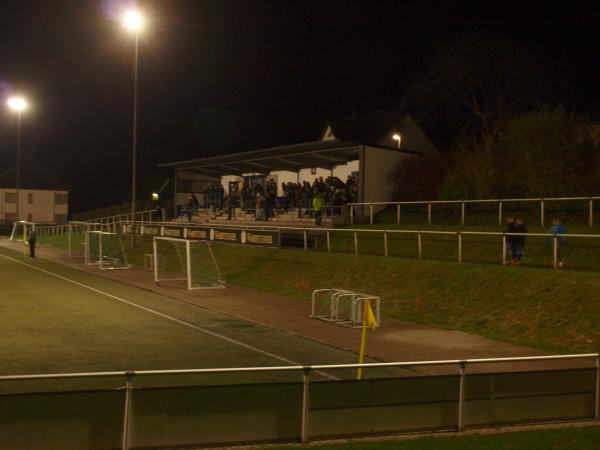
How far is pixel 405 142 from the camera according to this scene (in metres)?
47.9

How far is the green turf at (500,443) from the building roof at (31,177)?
8755 centimetres

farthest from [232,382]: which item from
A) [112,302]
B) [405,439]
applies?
[112,302]

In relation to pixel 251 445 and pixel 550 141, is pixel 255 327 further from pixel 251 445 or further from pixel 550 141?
pixel 550 141

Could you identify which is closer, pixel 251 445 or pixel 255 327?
pixel 251 445

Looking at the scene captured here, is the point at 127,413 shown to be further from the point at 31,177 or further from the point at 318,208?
the point at 31,177

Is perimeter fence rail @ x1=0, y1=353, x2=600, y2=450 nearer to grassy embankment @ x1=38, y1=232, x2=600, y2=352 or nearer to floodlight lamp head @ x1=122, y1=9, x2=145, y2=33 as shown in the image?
grassy embankment @ x1=38, y1=232, x2=600, y2=352

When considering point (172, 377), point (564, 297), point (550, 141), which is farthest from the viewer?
point (550, 141)

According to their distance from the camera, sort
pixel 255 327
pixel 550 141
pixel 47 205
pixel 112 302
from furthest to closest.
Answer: pixel 47 205 < pixel 550 141 < pixel 112 302 < pixel 255 327

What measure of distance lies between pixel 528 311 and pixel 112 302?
1163 centimetres

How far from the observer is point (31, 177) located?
9262cm

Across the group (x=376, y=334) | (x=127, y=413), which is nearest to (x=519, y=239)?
(x=376, y=334)

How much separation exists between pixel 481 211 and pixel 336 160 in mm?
13013

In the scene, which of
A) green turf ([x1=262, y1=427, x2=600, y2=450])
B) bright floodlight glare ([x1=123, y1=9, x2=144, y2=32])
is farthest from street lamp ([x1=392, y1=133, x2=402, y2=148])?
green turf ([x1=262, y1=427, x2=600, y2=450])

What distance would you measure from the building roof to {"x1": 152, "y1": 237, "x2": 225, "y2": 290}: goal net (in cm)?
6172
